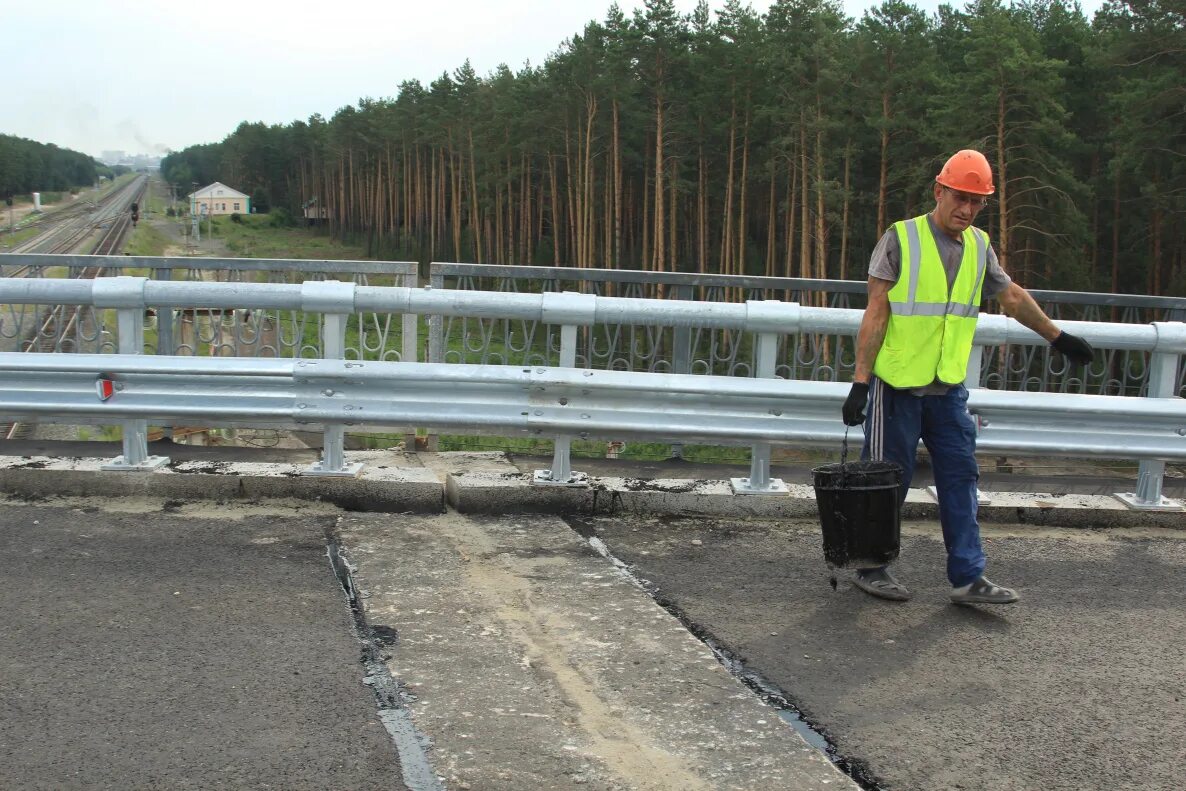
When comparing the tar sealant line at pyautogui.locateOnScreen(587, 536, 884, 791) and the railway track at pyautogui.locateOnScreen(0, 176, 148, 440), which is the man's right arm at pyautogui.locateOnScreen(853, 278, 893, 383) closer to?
the tar sealant line at pyautogui.locateOnScreen(587, 536, 884, 791)

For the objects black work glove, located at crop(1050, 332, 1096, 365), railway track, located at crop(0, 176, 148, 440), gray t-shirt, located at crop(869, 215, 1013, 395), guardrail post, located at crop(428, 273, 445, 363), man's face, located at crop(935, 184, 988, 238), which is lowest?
railway track, located at crop(0, 176, 148, 440)

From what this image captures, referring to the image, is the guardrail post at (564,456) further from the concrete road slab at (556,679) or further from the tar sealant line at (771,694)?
the tar sealant line at (771,694)

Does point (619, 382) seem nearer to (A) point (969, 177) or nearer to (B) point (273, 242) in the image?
(A) point (969, 177)

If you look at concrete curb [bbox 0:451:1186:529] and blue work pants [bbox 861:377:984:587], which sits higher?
blue work pants [bbox 861:377:984:587]

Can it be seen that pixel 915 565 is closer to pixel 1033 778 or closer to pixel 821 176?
pixel 1033 778

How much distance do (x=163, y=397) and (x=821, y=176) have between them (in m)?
47.5

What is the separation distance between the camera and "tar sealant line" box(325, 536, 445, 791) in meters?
3.76

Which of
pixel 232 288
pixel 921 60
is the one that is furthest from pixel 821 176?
pixel 232 288

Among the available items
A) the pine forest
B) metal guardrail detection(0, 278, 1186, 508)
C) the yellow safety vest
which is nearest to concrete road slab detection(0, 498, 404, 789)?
metal guardrail detection(0, 278, 1186, 508)

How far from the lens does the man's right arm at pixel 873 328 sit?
18.7ft

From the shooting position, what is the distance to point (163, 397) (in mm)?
6945

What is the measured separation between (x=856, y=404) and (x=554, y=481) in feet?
6.54

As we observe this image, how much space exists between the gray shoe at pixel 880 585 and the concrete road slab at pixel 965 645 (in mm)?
52

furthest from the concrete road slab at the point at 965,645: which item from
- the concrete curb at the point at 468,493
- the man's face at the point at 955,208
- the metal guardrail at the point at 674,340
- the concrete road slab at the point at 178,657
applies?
the man's face at the point at 955,208
